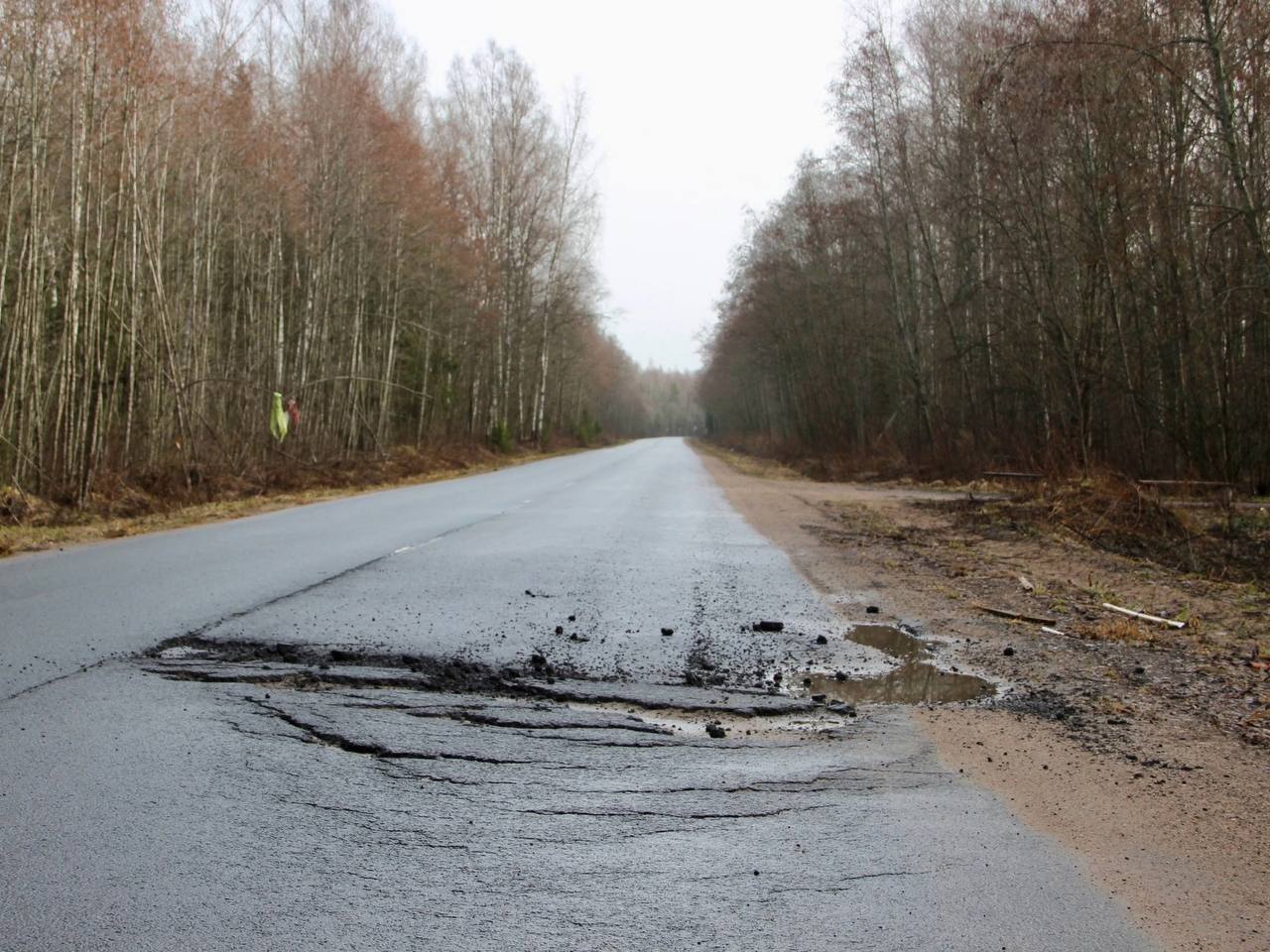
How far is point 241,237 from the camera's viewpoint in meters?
24.0

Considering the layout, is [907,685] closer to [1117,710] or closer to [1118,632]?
[1117,710]

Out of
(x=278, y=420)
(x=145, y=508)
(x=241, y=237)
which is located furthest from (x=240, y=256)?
(x=145, y=508)

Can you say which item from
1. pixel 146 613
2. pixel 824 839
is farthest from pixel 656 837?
pixel 146 613

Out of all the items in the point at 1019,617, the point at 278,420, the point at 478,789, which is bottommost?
the point at 478,789

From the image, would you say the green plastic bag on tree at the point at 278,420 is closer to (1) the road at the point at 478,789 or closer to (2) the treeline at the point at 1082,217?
(1) the road at the point at 478,789

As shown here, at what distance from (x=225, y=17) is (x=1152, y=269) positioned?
20248 millimetres

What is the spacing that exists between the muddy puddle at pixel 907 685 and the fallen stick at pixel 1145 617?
2.24 metres

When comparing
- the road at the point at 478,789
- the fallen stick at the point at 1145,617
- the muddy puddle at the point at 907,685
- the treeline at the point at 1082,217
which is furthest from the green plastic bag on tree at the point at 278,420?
the fallen stick at the point at 1145,617

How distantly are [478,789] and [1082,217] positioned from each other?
61.6 ft

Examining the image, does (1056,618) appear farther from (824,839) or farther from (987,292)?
(987,292)

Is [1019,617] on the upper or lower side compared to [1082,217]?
lower

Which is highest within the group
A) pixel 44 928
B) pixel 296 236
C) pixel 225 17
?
pixel 225 17

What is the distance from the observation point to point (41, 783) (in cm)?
371

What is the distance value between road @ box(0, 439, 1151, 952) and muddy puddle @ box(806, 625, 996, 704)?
18 centimetres
